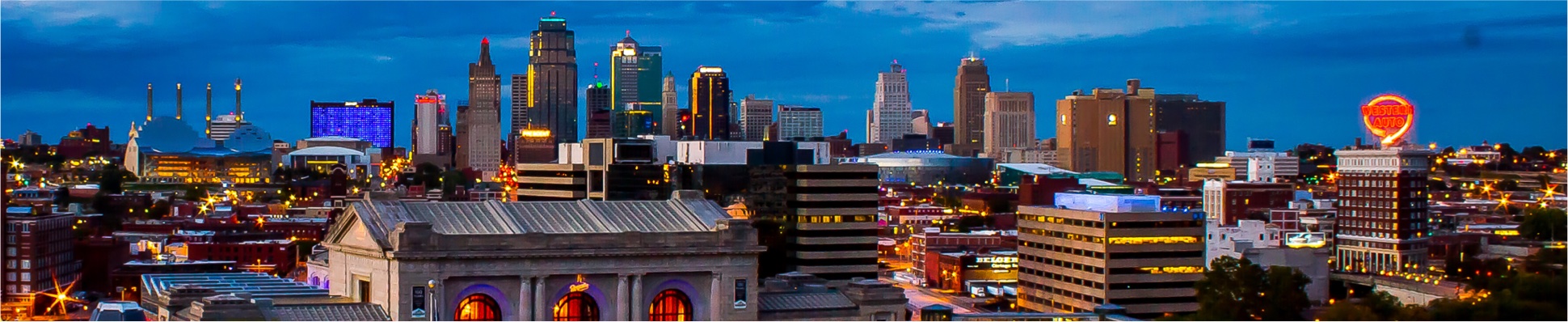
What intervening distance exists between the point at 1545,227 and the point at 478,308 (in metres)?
114

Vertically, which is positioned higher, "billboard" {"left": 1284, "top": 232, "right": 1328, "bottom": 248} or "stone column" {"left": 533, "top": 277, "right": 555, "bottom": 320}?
"stone column" {"left": 533, "top": 277, "right": 555, "bottom": 320}

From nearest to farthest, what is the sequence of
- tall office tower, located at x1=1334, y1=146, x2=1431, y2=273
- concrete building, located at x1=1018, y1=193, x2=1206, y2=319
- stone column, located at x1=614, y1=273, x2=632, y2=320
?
stone column, located at x1=614, y1=273, x2=632, y2=320, concrete building, located at x1=1018, y1=193, x2=1206, y2=319, tall office tower, located at x1=1334, y1=146, x2=1431, y2=273

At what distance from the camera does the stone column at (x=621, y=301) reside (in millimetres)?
45312

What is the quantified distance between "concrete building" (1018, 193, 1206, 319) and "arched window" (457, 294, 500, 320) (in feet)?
165

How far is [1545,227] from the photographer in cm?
14075

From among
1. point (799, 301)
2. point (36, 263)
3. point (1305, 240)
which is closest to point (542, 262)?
point (799, 301)

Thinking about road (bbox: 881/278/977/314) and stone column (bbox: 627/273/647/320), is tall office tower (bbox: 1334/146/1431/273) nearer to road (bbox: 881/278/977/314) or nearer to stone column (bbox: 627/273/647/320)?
road (bbox: 881/278/977/314)

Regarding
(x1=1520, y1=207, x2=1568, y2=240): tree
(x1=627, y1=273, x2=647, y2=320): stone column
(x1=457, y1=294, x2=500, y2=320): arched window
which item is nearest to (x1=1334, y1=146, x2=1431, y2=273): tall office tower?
(x1=1520, y1=207, x2=1568, y2=240): tree

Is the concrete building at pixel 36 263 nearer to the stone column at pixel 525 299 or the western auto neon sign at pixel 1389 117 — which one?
the stone column at pixel 525 299

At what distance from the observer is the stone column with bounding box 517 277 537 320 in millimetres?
44375

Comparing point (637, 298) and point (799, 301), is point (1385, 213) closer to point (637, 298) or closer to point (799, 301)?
point (799, 301)

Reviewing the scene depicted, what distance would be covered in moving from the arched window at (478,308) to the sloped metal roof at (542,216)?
65.6 inches

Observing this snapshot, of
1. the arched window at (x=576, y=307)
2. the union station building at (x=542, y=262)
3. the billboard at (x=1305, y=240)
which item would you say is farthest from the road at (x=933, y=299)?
the arched window at (x=576, y=307)

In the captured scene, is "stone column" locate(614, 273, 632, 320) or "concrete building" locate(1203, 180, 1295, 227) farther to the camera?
"concrete building" locate(1203, 180, 1295, 227)
